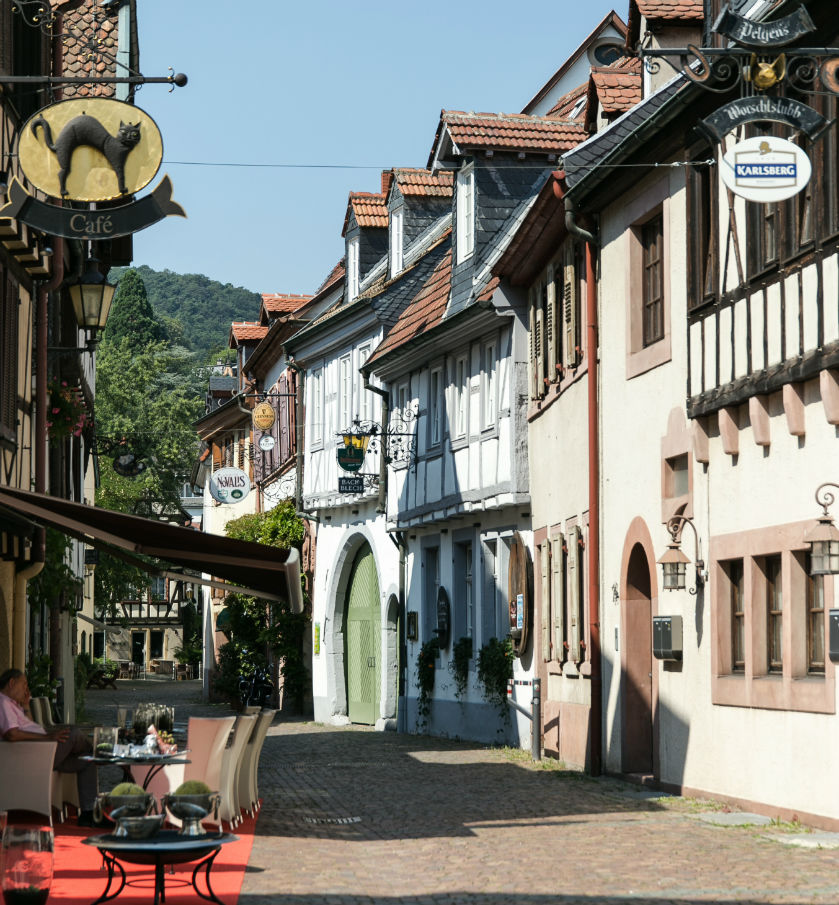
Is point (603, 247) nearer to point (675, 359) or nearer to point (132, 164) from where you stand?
point (675, 359)

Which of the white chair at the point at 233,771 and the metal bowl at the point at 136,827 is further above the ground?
the metal bowl at the point at 136,827

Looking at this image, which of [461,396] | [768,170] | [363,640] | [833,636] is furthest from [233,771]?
[363,640]

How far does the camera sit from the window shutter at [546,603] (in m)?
21.4

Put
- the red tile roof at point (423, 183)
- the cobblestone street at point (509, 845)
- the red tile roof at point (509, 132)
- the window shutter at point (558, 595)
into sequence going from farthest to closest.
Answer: the red tile roof at point (423, 183), the red tile roof at point (509, 132), the window shutter at point (558, 595), the cobblestone street at point (509, 845)

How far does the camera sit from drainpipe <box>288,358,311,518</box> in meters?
34.6

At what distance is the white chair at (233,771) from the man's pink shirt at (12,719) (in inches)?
57.2

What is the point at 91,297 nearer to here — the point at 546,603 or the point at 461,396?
the point at 546,603

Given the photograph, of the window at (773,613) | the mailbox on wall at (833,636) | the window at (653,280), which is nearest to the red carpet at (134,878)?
the mailbox on wall at (833,636)

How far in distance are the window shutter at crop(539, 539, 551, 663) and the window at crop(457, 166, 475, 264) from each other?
608 centimetres

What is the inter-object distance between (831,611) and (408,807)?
15.2ft

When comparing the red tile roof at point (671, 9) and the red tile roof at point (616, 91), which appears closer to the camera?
the red tile roof at point (671, 9)

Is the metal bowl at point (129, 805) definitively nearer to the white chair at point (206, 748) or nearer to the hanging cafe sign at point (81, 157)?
the white chair at point (206, 748)

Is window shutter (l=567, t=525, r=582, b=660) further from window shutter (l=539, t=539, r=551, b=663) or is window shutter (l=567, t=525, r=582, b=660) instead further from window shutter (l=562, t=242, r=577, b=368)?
window shutter (l=562, t=242, r=577, b=368)

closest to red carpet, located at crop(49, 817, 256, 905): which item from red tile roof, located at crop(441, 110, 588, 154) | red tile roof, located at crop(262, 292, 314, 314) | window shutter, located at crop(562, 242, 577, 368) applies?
window shutter, located at crop(562, 242, 577, 368)
